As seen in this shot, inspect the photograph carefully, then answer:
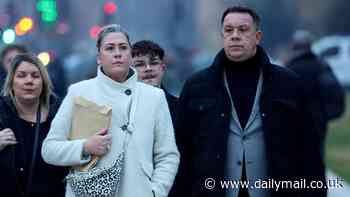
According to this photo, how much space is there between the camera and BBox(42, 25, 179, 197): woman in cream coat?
5832 mm

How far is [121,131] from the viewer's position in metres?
5.87

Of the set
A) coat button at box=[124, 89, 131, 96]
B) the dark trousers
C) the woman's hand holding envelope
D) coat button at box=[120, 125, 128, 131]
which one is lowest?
the dark trousers

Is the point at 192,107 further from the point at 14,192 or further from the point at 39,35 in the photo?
the point at 39,35

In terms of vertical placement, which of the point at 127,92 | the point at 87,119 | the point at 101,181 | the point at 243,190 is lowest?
the point at 243,190

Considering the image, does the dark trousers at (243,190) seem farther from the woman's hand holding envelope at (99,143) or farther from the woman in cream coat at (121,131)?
the woman's hand holding envelope at (99,143)

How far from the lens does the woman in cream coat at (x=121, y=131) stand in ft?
19.1

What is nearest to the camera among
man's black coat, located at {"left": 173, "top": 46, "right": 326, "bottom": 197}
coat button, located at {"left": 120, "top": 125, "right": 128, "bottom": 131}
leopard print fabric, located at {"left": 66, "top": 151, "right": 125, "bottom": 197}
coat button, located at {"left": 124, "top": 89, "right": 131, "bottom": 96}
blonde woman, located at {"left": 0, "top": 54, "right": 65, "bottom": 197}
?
leopard print fabric, located at {"left": 66, "top": 151, "right": 125, "bottom": 197}

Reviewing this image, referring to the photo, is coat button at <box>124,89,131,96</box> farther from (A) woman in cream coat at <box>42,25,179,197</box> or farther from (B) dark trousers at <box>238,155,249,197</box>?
(B) dark trousers at <box>238,155,249,197</box>

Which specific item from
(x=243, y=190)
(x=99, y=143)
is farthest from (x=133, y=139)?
(x=243, y=190)

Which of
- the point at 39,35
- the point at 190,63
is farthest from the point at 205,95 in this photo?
the point at 190,63

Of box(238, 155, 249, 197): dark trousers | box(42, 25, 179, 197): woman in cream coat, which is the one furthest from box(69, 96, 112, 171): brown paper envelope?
box(238, 155, 249, 197): dark trousers

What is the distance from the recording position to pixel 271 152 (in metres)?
6.10

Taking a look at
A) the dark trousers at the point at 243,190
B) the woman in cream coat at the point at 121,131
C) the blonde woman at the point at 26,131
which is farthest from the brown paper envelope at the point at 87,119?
the dark trousers at the point at 243,190

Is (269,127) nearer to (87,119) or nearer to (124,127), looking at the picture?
(124,127)
